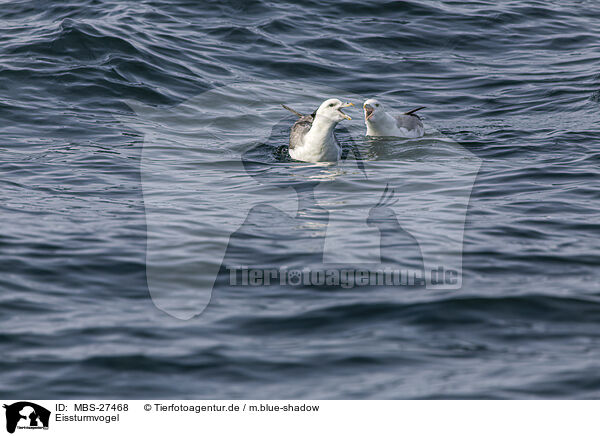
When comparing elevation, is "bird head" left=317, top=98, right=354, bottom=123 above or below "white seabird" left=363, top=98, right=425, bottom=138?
above

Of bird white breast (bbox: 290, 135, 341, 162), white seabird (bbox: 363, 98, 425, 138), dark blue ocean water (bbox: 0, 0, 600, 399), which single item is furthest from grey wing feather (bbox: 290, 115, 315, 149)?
white seabird (bbox: 363, 98, 425, 138)

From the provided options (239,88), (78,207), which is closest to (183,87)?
(239,88)

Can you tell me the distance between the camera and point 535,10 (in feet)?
66.3

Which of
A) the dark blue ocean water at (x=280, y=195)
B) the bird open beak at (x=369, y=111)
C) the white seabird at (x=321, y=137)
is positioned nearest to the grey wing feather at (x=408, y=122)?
the dark blue ocean water at (x=280, y=195)

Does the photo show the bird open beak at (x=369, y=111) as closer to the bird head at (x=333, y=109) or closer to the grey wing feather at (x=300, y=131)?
the grey wing feather at (x=300, y=131)

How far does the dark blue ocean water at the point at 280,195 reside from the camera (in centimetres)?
547

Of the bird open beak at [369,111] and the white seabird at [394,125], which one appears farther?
the white seabird at [394,125]

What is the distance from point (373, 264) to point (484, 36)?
12834 millimetres

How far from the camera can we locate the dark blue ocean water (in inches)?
215

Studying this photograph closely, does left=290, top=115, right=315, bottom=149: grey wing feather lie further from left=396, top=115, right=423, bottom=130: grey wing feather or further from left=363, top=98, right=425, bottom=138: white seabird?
left=396, top=115, right=423, bottom=130: grey wing feather

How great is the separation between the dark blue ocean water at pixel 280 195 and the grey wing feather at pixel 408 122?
1.49 ft

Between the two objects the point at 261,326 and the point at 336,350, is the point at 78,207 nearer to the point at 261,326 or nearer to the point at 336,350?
the point at 261,326
